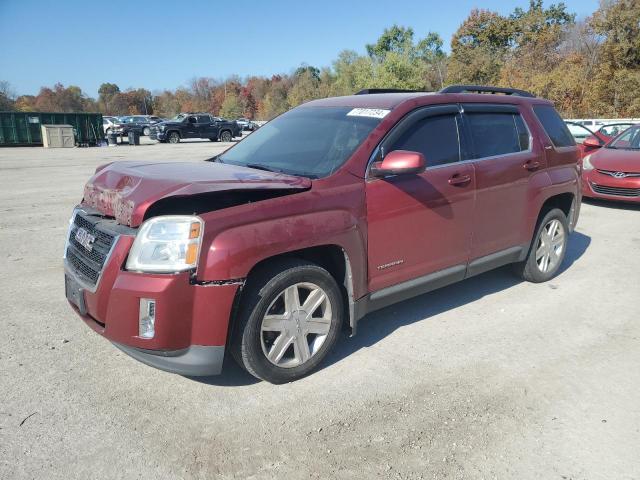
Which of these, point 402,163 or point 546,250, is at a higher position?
point 402,163

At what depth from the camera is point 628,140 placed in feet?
32.2

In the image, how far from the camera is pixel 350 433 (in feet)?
8.96

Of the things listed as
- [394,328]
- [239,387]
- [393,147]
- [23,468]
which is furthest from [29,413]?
[393,147]

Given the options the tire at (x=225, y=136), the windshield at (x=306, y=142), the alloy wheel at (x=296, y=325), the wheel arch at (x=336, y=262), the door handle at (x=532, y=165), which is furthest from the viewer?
the tire at (x=225, y=136)

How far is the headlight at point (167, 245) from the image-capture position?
270cm

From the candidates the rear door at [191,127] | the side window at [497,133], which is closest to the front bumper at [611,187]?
the side window at [497,133]

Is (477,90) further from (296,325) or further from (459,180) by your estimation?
(296,325)

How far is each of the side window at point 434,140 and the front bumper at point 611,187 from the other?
6.30 m

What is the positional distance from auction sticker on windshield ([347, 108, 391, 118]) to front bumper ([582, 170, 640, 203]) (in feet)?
22.9

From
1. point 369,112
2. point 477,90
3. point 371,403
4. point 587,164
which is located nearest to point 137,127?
point 587,164

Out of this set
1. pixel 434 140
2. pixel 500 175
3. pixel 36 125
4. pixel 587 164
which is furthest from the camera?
pixel 36 125

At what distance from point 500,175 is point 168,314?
3011 mm

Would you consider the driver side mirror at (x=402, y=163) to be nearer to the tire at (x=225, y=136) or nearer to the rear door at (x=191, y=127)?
the rear door at (x=191, y=127)

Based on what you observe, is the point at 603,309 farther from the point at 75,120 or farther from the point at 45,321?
the point at 75,120
